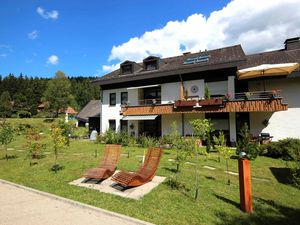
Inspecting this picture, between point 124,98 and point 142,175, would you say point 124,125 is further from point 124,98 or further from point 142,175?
point 142,175

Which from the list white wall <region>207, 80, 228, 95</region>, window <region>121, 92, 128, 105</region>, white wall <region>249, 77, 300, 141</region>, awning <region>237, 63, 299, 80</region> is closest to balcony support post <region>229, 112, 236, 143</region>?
white wall <region>249, 77, 300, 141</region>

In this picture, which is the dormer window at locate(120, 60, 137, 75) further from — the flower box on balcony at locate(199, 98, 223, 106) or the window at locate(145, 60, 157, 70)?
the flower box on balcony at locate(199, 98, 223, 106)

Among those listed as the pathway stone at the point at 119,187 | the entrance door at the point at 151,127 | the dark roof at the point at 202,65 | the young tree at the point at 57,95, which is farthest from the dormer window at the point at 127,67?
the young tree at the point at 57,95

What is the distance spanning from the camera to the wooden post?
6324 millimetres

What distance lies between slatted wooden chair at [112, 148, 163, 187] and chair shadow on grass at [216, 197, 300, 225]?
8.77 ft

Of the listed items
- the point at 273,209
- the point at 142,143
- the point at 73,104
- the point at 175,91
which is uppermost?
the point at 73,104

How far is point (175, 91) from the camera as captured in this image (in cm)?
2319

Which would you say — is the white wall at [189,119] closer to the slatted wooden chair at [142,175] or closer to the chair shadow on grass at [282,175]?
the chair shadow on grass at [282,175]

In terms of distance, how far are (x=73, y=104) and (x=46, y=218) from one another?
3284 inches

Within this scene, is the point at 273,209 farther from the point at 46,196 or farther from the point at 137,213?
the point at 46,196

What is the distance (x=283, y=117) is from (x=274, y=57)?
6.13m

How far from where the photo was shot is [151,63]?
87.1 feet

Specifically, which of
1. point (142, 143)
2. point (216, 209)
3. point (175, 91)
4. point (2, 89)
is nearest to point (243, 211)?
point (216, 209)

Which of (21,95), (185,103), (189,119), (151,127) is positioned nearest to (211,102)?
(185,103)
